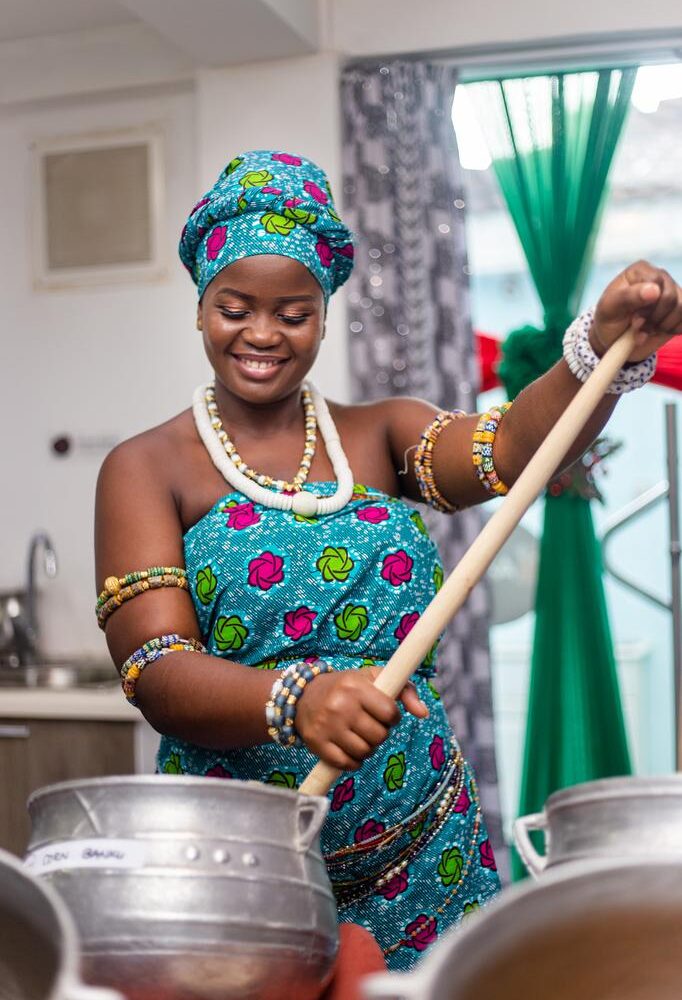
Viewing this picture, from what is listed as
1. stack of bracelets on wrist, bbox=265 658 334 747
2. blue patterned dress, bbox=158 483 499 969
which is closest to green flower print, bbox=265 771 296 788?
blue patterned dress, bbox=158 483 499 969

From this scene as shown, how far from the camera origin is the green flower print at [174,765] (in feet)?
4.66

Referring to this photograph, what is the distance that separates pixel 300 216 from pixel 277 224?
3cm

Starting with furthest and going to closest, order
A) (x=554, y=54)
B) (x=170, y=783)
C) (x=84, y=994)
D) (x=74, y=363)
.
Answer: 1. (x=74, y=363)
2. (x=554, y=54)
3. (x=170, y=783)
4. (x=84, y=994)

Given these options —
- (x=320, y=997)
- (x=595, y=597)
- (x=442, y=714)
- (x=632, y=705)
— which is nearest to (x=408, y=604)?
(x=442, y=714)

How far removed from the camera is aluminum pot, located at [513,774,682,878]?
779 mm

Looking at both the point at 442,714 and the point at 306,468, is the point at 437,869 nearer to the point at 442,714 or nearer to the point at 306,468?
the point at 442,714

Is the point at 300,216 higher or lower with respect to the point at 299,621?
higher

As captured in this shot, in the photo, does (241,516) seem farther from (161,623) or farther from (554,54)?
(554,54)

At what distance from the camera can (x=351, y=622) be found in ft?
4.56

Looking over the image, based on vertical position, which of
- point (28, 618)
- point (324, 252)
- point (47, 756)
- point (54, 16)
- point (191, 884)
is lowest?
point (47, 756)

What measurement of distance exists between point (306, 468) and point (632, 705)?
14.6ft

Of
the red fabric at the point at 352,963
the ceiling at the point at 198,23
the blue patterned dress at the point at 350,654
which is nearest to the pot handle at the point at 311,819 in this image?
the red fabric at the point at 352,963

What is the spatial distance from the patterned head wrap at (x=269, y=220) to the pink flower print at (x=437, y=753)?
0.54 meters

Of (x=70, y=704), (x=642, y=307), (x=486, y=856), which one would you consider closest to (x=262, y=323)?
(x=642, y=307)
